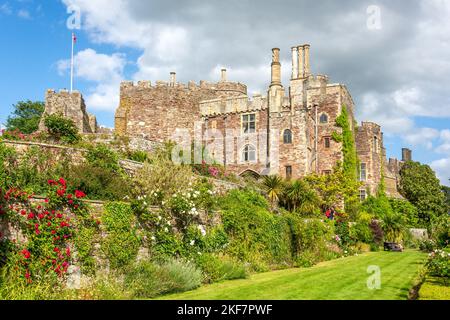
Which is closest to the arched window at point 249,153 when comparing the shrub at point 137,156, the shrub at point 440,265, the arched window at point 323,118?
the arched window at point 323,118

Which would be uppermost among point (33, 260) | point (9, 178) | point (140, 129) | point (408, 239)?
point (140, 129)

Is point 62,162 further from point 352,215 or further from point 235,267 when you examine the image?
point 352,215

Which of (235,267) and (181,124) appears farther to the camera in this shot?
(181,124)

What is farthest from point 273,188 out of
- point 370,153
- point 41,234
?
point 370,153

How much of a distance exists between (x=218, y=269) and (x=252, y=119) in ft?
75.9

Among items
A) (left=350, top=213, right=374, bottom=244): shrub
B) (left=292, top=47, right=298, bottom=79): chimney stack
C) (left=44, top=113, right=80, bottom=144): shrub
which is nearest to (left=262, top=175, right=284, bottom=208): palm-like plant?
(left=350, top=213, right=374, bottom=244): shrub

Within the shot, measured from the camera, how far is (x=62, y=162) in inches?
575

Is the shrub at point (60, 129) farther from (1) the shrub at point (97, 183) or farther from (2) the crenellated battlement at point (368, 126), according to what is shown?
(2) the crenellated battlement at point (368, 126)

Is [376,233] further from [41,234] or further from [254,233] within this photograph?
[41,234]

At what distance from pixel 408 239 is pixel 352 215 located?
553 cm

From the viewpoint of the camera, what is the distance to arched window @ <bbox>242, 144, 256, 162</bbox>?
35.2 meters

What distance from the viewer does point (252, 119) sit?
118 ft
